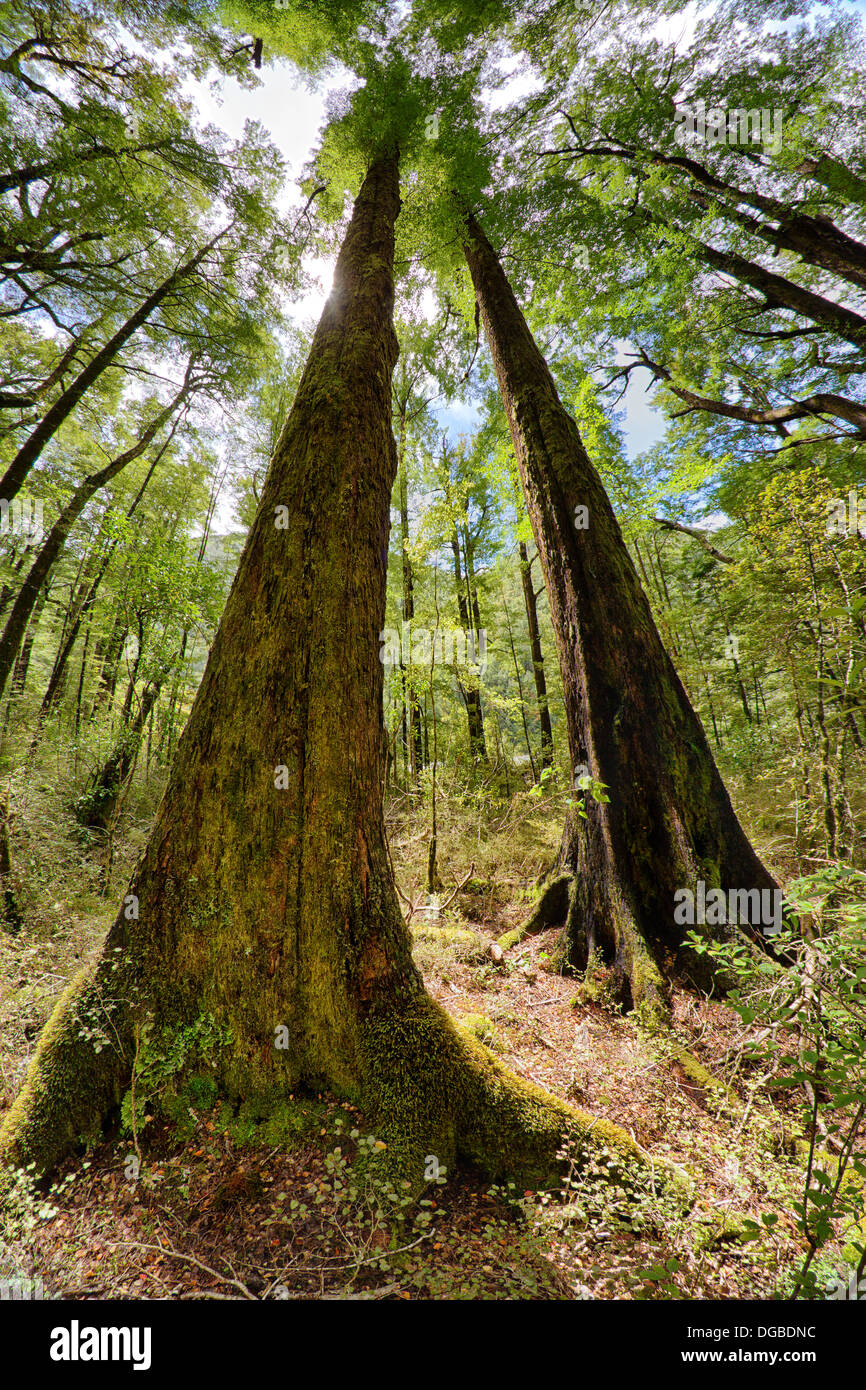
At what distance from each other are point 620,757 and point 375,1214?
116 inches

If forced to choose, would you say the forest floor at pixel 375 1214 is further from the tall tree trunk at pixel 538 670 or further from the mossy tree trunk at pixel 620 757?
the tall tree trunk at pixel 538 670

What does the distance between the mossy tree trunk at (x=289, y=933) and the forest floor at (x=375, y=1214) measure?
179 millimetres

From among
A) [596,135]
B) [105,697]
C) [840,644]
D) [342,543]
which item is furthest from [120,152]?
[840,644]

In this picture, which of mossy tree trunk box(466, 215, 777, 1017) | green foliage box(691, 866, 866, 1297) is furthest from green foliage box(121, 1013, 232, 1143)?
mossy tree trunk box(466, 215, 777, 1017)

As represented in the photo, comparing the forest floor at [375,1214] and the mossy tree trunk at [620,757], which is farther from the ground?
the mossy tree trunk at [620,757]

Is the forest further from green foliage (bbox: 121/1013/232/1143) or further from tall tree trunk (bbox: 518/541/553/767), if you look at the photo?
tall tree trunk (bbox: 518/541/553/767)

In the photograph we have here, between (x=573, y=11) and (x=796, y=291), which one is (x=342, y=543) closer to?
(x=573, y=11)

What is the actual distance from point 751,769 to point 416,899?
295 inches

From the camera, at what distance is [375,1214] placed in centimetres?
165

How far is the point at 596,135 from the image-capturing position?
6727 millimetres

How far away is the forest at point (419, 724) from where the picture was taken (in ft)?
5.45

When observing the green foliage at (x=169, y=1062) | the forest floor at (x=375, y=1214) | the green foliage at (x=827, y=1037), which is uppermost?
the green foliage at (x=827, y=1037)

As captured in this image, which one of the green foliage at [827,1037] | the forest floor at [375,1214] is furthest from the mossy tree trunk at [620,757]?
the green foliage at [827,1037]

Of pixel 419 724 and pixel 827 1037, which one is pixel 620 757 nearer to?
pixel 827 1037
